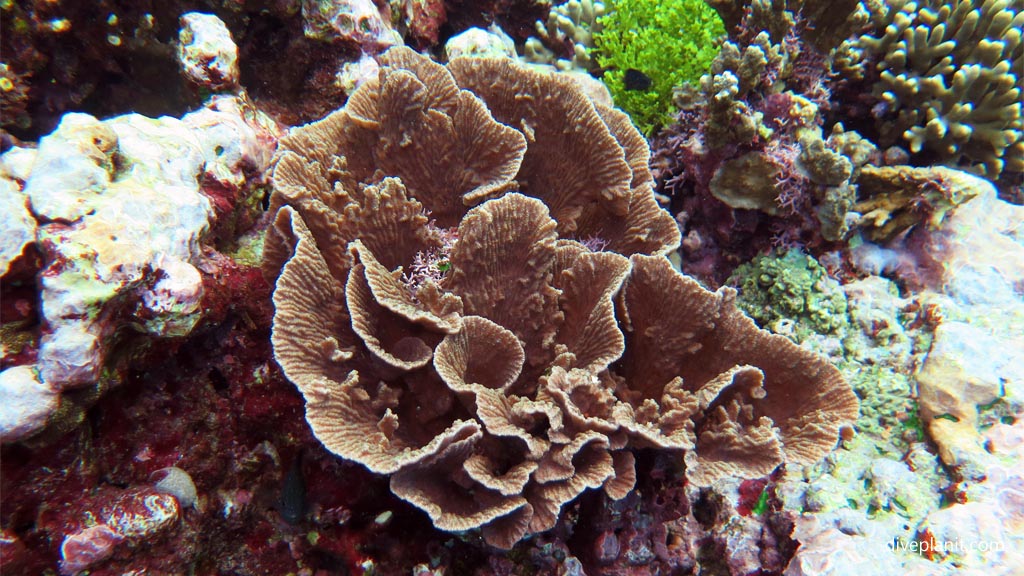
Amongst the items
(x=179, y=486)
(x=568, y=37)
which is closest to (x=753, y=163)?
(x=568, y=37)

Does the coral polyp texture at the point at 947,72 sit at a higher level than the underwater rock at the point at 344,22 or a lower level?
higher

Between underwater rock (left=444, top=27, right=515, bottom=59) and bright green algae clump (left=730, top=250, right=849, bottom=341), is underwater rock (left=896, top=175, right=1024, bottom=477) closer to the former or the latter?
bright green algae clump (left=730, top=250, right=849, bottom=341)

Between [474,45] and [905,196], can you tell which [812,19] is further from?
[474,45]

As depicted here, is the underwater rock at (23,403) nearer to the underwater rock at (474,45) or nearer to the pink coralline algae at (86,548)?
the pink coralline algae at (86,548)

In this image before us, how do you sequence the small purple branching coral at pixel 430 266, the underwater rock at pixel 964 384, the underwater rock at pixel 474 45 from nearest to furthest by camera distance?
1. the small purple branching coral at pixel 430 266
2. the underwater rock at pixel 964 384
3. the underwater rock at pixel 474 45

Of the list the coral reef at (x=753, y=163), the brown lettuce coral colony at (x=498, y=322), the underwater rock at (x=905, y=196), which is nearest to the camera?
the brown lettuce coral colony at (x=498, y=322)

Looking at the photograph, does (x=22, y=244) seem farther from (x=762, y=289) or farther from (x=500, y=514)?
(x=762, y=289)

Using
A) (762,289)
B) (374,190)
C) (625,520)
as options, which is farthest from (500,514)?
(762,289)

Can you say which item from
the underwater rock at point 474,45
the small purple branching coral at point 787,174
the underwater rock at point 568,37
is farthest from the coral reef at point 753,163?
the underwater rock at point 474,45
